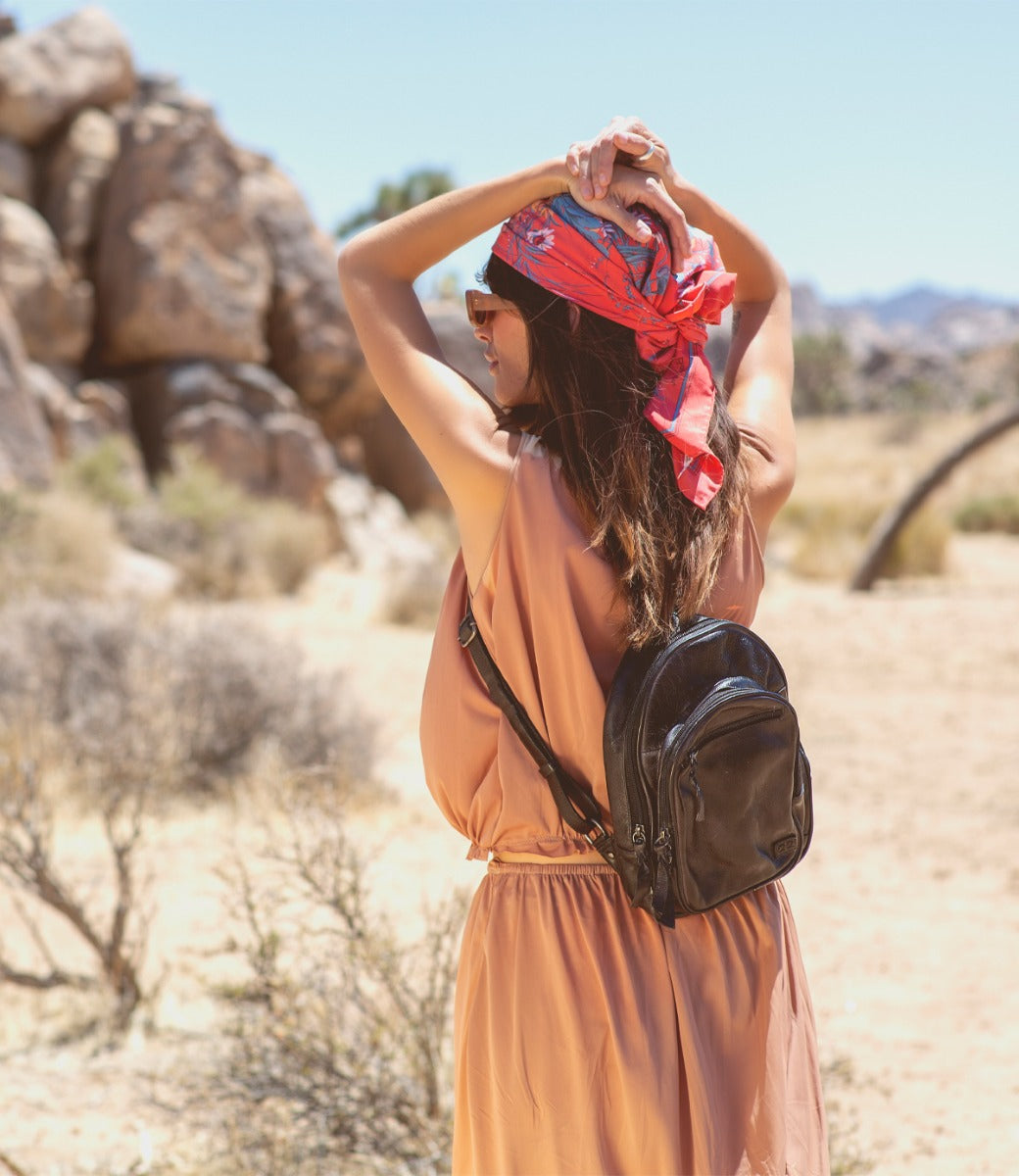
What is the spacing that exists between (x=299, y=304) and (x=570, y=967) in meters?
17.9

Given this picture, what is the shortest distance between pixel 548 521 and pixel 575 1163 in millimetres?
794

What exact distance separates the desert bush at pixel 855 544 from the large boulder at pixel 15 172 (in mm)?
11663

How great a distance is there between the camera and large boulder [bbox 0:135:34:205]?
1681 centimetres

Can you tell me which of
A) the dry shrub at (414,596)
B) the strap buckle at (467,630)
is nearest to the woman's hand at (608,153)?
the strap buckle at (467,630)

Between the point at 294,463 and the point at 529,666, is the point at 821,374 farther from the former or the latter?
the point at 529,666

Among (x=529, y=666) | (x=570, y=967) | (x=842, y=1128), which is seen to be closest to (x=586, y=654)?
(x=529, y=666)

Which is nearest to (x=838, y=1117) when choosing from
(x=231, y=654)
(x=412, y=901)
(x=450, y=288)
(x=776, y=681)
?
(x=412, y=901)

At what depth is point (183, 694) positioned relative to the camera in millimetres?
6695

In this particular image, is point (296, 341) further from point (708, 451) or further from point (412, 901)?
point (708, 451)

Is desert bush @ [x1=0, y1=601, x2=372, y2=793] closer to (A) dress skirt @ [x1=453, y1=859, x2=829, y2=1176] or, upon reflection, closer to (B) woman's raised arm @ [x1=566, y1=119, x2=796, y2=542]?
(B) woman's raised arm @ [x1=566, y1=119, x2=796, y2=542]

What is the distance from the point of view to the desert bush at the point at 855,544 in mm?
15602

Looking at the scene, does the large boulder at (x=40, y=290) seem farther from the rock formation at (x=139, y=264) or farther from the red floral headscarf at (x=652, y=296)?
the red floral headscarf at (x=652, y=296)

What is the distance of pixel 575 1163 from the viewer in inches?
60.6

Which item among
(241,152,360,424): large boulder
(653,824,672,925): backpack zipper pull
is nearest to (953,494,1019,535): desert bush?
(241,152,360,424): large boulder
